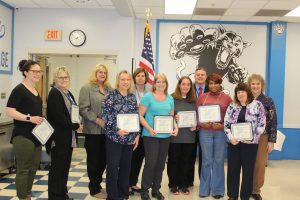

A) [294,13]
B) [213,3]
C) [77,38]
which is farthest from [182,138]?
[294,13]

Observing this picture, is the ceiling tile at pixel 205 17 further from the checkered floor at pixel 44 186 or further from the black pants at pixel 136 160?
the checkered floor at pixel 44 186

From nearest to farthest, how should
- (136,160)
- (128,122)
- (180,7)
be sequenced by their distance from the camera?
1. (128,122)
2. (136,160)
3. (180,7)

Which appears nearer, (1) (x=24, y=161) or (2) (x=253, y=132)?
(1) (x=24, y=161)

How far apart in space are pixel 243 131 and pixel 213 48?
3592 mm

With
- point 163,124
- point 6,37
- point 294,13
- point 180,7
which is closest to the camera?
point 163,124

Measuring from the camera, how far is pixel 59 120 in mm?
3307

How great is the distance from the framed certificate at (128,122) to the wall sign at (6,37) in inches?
145

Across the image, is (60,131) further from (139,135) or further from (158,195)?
(158,195)

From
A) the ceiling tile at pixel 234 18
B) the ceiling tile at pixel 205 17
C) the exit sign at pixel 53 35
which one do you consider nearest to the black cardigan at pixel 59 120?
the exit sign at pixel 53 35

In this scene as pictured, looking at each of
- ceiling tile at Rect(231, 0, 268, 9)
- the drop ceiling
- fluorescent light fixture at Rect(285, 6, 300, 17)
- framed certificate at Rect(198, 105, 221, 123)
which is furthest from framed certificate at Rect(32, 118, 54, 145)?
fluorescent light fixture at Rect(285, 6, 300, 17)

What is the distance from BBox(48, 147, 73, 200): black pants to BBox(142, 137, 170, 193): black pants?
0.89 m

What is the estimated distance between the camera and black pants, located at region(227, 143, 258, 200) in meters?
3.76

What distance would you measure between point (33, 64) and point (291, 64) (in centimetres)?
554

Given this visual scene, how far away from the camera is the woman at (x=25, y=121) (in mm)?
3107
